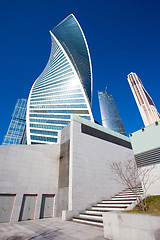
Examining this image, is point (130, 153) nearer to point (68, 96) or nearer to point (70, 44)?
point (68, 96)

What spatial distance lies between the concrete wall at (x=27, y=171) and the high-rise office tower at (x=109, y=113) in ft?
401

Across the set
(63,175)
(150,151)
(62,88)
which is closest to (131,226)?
(150,151)

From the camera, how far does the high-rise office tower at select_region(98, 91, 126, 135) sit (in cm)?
13638

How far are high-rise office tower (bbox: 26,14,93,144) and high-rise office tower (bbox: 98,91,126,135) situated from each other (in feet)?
206

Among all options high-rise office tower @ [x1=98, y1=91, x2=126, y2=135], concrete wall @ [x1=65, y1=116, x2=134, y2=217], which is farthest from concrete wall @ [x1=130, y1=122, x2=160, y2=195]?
high-rise office tower @ [x1=98, y1=91, x2=126, y2=135]

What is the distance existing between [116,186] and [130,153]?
22.0 feet

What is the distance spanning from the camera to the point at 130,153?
20766 mm

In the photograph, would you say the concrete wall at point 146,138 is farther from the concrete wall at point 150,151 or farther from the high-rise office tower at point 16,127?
the high-rise office tower at point 16,127

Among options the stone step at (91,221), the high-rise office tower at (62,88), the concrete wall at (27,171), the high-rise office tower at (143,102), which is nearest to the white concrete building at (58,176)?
the concrete wall at (27,171)

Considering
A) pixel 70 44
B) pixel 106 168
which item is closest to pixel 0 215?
pixel 106 168

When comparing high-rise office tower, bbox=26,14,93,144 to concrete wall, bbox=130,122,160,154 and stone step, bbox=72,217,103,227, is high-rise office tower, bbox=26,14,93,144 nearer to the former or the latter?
stone step, bbox=72,217,103,227

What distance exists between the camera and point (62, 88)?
73.2m

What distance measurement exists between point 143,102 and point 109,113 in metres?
39.0

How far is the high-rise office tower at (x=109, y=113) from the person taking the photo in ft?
447
